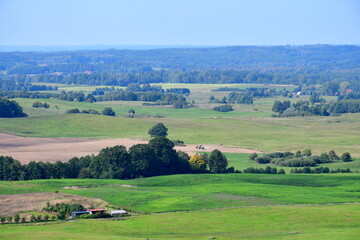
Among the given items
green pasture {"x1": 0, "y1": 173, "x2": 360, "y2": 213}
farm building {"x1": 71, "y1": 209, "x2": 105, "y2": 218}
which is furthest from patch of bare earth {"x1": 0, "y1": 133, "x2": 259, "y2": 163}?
farm building {"x1": 71, "y1": 209, "x2": 105, "y2": 218}

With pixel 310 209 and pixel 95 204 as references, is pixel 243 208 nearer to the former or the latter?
pixel 310 209

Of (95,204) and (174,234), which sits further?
(95,204)

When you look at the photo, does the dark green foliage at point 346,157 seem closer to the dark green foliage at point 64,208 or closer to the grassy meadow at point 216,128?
the grassy meadow at point 216,128

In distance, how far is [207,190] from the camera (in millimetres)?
74750

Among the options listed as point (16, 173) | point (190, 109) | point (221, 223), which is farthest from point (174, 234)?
point (190, 109)

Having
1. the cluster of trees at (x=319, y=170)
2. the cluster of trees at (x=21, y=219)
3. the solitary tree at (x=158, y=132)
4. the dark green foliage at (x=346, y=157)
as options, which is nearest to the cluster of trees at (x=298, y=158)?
the dark green foliage at (x=346, y=157)

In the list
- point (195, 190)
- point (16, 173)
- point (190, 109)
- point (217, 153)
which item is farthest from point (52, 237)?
point (190, 109)

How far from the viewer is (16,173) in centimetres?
8244

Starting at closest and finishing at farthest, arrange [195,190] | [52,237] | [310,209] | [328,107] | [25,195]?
[52,237] < [310,209] < [25,195] < [195,190] < [328,107]

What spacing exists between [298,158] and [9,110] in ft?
211

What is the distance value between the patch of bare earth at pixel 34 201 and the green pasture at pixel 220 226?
6041 mm

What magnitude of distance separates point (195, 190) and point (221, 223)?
1759 centimetres

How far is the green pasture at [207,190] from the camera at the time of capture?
220ft

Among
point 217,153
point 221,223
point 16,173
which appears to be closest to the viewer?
point 221,223
